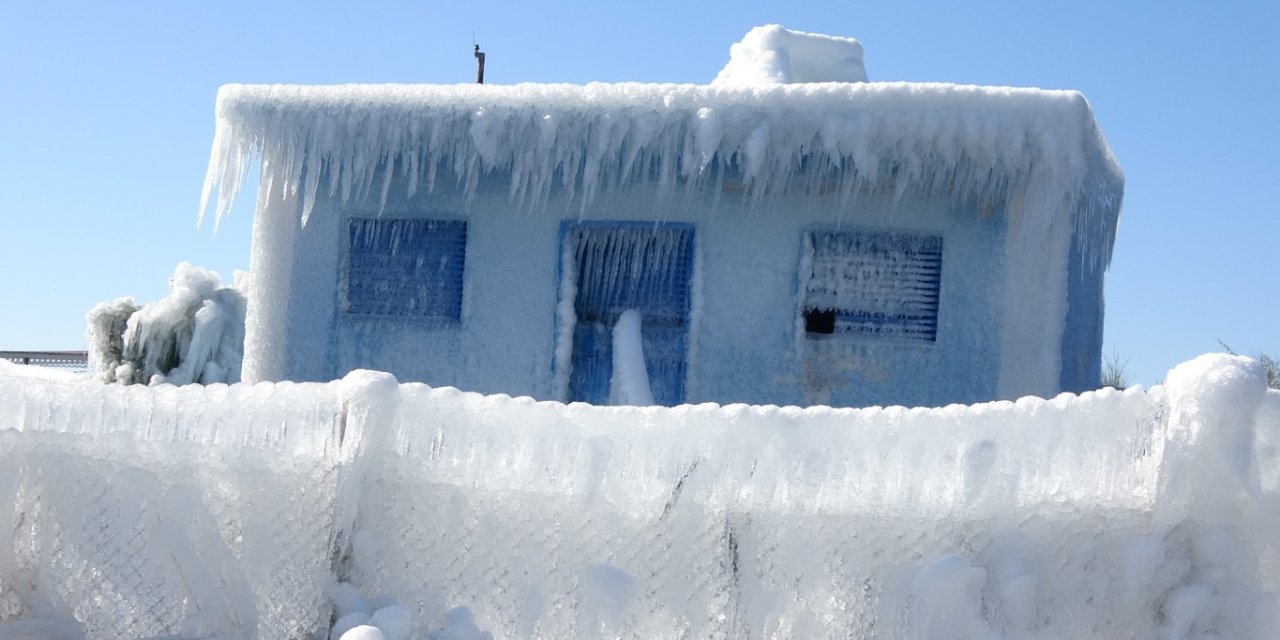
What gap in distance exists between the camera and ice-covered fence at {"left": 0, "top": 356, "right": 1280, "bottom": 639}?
276cm

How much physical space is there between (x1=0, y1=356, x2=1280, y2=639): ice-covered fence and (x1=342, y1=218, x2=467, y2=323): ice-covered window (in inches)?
160

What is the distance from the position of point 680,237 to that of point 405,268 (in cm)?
178

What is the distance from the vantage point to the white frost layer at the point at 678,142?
6.24 m

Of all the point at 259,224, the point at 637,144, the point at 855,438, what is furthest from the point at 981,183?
the point at 259,224

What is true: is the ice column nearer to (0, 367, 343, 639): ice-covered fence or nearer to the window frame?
the window frame

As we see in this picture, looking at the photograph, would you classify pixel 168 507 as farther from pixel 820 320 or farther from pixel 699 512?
pixel 820 320

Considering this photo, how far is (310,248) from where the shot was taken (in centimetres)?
741

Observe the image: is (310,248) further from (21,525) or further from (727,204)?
(21,525)

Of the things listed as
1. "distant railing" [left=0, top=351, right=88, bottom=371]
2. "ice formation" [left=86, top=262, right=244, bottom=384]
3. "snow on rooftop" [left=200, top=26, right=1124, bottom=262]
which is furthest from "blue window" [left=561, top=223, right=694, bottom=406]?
"distant railing" [left=0, top=351, right=88, bottom=371]

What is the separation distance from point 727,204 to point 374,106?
2190mm

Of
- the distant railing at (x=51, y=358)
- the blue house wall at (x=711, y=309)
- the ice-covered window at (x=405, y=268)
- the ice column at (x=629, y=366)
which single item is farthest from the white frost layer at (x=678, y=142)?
the distant railing at (x=51, y=358)

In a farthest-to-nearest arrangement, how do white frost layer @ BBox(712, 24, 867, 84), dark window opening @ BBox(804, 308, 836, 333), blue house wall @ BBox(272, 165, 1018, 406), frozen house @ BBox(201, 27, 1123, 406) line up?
white frost layer @ BBox(712, 24, 867, 84) → dark window opening @ BBox(804, 308, 836, 333) → blue house wall @ BBox(272, 165, 1018, 406) → frozen house @ BBox(201, 27, 1123, 406)

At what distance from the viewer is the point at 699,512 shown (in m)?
2.89

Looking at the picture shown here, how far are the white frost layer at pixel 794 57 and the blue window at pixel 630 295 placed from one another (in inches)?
56.2
